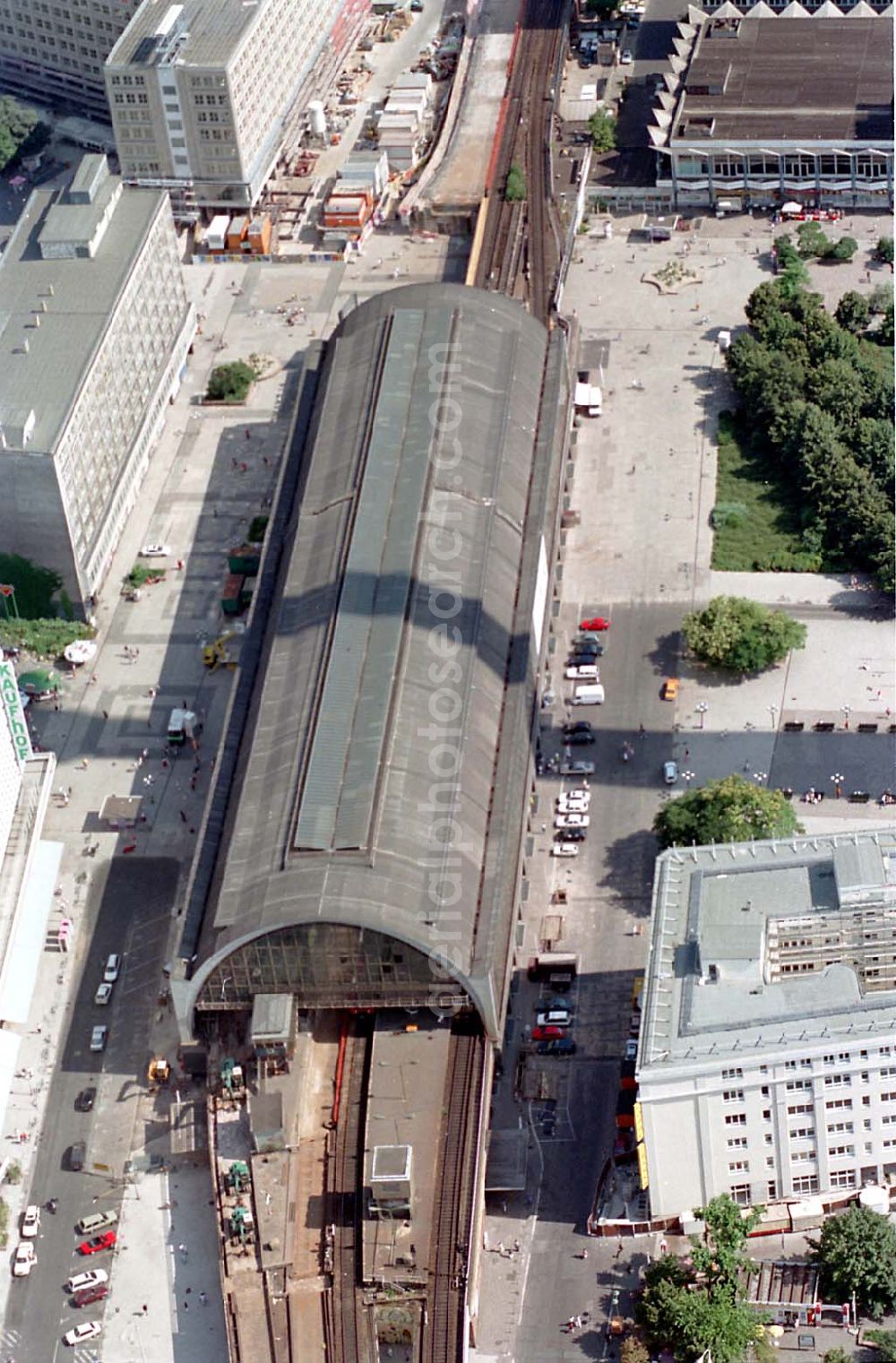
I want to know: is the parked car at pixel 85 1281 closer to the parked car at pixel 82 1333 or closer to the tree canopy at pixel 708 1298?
the parked car at pixel 82 1333

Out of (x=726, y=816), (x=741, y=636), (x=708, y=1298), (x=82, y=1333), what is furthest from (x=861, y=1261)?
(x=741, y=636)

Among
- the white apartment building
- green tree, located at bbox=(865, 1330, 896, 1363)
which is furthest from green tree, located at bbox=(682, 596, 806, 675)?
green tree, located at bbox=(865, 1330, 896, 1363)

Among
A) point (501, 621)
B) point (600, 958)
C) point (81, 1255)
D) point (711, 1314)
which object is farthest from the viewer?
point (501, 621)

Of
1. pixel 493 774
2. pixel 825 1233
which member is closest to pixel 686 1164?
pixel 825 1233

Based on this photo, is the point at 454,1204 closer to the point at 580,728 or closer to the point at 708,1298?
the point at 708,1298

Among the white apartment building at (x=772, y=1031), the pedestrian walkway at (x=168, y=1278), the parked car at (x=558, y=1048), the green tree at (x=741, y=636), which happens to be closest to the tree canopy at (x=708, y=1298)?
the white apartment building at (x=772, y=1031)

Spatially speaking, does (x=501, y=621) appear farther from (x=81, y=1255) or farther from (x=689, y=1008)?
(x=81, y=1255)
